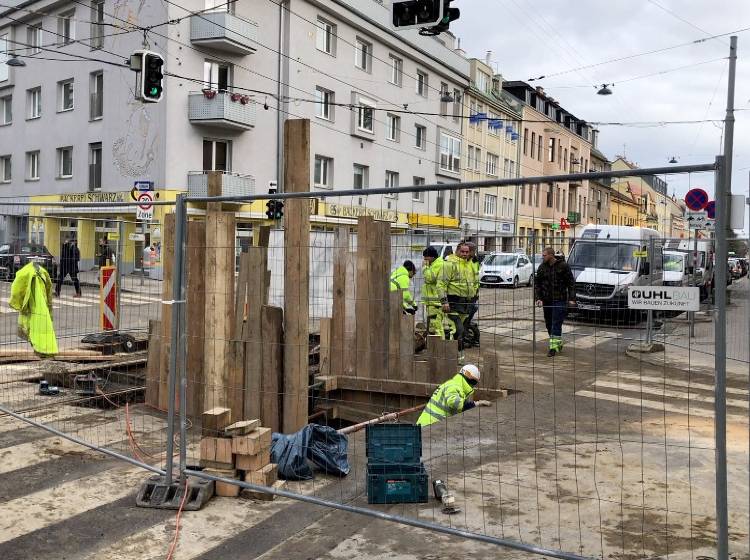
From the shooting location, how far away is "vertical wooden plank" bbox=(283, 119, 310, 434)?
21.0 feet

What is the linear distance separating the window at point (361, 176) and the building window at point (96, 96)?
41.3 ft

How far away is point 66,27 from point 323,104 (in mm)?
11757

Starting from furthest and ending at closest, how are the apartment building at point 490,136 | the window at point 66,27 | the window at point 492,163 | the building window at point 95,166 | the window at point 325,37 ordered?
the window at point 492,163, the apartment building at point 490,136, the window at point 325,37, the window at point 66,27, the building window at point 95,166

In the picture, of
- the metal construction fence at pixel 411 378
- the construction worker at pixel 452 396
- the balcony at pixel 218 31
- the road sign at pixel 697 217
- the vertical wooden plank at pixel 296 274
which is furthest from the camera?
the balcony at pixel 218 31

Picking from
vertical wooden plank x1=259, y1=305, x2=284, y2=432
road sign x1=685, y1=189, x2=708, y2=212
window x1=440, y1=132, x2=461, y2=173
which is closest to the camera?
vertical wooden plank x1=259, y1=305, x2=284, y2=432

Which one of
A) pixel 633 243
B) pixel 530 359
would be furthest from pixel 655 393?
pixel 633 243

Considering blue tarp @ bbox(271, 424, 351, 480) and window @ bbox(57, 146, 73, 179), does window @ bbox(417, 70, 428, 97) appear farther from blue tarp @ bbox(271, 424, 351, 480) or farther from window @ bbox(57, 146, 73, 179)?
blue tarp @ bbox(271, 424, 351, 480)

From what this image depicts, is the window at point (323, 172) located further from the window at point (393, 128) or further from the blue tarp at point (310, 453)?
the blue tarp at point (310, 453)

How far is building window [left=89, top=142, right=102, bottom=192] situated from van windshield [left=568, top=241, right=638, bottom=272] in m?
27.1

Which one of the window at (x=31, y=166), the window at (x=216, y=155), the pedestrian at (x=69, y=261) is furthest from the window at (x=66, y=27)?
the pedestrian at (x=69, y=261)

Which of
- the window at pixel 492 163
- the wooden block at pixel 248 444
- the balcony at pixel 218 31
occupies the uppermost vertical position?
the balcony at pixel 218 31

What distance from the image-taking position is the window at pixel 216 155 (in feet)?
98.2

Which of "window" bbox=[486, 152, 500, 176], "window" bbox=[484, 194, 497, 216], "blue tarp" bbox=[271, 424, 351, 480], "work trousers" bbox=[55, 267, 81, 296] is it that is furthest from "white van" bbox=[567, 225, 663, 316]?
"window" bbox=[486, 152, 500, 176]

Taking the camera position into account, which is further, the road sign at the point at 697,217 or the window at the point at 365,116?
the window at the point at 365,116
